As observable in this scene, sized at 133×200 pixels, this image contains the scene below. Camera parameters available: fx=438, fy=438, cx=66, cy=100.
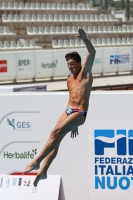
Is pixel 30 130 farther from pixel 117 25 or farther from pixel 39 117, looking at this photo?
pixel 117 25

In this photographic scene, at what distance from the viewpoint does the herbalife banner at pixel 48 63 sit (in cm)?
1833

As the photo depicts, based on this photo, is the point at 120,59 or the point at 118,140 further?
the point at 120,59

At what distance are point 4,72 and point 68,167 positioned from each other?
40.7ft

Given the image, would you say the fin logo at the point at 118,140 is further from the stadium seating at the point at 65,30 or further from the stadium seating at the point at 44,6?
the stadium seating at the point at 44,6

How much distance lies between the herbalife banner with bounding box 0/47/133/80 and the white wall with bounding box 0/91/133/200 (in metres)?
12.0

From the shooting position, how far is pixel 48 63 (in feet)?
64.3

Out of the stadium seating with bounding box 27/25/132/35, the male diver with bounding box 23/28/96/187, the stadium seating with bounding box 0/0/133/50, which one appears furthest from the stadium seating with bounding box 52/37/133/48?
the male diver with bounding box 23/28/96/187

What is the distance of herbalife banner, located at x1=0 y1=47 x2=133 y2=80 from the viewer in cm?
1833

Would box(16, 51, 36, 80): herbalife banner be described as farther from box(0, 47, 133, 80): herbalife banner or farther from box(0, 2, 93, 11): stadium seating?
box(0, 2, 93, 11): stadium seating

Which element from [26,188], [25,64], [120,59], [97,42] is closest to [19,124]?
[26,188]

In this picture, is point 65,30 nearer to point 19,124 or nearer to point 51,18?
point 51,18

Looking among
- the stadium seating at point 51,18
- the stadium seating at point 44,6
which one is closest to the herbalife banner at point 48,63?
the stadium seating at point 51,18

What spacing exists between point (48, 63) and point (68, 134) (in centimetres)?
1367

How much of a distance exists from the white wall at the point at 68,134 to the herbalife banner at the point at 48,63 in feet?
39.3
